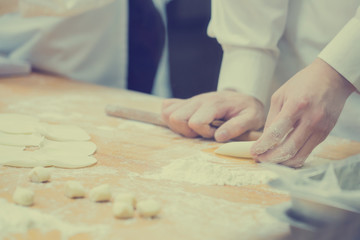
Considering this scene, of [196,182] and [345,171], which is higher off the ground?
[345,171]

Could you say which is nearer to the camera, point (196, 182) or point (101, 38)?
point (196, 182)

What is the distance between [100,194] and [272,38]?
0.78m

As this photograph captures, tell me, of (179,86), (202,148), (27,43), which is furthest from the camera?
(27,43)

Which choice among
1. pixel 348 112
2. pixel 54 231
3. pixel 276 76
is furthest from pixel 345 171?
pixel 276 76

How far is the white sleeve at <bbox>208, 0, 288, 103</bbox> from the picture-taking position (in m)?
1.37

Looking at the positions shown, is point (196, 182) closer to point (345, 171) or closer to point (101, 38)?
point (345, 171)

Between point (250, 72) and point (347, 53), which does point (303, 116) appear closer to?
point (347, 53)

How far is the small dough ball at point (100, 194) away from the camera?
80 centimetres

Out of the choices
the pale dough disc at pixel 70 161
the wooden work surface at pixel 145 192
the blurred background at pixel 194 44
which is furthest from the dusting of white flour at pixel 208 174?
the blurred background at pixel 194 44

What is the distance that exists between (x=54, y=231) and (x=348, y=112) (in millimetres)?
944

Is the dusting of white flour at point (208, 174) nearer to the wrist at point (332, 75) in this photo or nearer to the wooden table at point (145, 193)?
the wooden table at point (145, 193)

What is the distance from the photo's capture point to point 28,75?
1919 mm

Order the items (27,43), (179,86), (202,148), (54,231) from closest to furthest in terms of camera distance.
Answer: (54,231)
(202,148)
(179,86)
(27,43)

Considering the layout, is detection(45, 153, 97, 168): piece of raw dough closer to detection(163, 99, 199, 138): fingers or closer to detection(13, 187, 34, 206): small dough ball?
detection(13, 187, 34, 206): small dough ball
